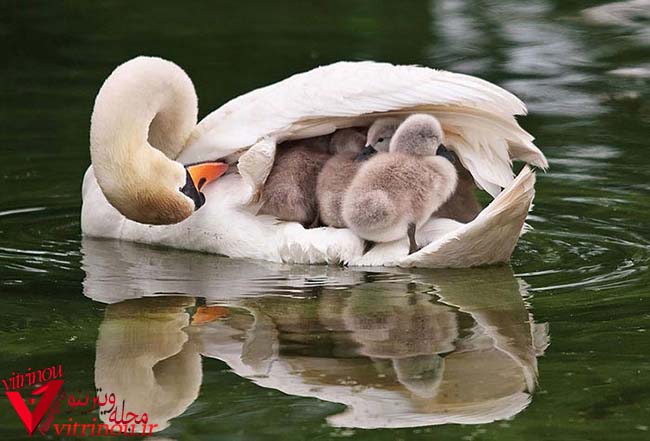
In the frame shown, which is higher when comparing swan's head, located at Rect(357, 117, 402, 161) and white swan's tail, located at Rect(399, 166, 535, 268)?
swan's head, located at Rect(357, 117, 402, 161)

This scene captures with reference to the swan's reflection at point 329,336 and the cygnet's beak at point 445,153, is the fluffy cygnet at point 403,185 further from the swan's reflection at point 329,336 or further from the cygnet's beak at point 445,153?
the swan's reflection at point 329,336

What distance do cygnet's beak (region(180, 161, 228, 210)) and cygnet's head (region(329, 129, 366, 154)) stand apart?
55 centimetres

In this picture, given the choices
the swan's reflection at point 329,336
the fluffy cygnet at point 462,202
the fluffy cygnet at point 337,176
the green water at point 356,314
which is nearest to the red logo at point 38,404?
the green water at point 356,314

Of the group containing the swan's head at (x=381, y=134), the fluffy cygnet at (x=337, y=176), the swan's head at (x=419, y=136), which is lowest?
the fluffy cygnet at (x=337, y=176)

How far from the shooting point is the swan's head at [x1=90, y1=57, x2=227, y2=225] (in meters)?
7.11

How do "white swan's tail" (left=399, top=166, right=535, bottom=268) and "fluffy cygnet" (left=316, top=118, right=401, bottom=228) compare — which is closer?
"white swan's tail" (left=399, top=166, right=535, bottom=268)

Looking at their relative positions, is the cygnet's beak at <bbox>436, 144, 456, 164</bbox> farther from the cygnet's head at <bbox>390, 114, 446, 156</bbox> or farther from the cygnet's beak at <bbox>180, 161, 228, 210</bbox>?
the cygnet's beak at <bbox>180, 161, 228, 210</bbox>

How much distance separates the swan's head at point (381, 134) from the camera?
285 inches

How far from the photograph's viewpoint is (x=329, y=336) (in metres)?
6.10

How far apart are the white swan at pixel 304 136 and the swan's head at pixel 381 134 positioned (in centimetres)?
5

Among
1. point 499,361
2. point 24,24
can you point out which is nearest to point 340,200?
point 499,361

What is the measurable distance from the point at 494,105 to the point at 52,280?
6.81ft

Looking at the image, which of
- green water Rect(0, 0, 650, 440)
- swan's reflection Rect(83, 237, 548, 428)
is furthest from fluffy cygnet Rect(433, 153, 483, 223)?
swan's reflection Rect(83, 237, 548, 428)

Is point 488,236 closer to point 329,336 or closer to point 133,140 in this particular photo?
point 329,336
